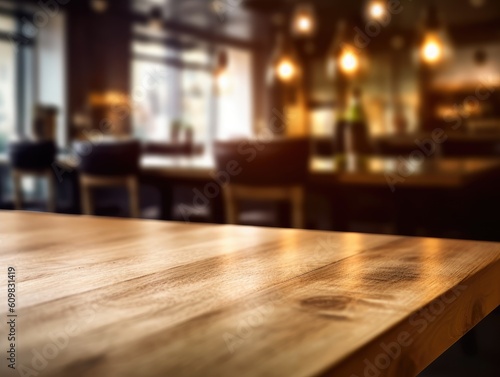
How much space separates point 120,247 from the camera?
765 millimetres

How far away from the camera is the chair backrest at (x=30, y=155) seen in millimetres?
4676

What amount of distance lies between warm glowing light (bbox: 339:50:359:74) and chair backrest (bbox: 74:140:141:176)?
1639 millimetres

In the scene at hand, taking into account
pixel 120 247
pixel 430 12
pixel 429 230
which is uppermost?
pixel 430 12

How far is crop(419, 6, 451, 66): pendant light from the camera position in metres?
4.18

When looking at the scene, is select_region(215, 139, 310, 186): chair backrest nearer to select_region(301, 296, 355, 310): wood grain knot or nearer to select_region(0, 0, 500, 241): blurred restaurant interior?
select_region(0, 0, 500, 241): blurred restaurant interior

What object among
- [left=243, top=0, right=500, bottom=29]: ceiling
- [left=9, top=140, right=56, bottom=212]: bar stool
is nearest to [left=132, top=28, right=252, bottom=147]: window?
[left=243, top=0, right=500, bottom=29]: ceiling

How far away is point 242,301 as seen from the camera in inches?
19.1

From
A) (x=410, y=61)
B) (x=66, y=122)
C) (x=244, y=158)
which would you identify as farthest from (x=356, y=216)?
(x=410, y=61)

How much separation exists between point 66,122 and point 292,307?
735 cm

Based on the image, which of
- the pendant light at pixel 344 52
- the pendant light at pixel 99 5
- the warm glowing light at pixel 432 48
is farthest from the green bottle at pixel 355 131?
the pendant light at pixel 99 5

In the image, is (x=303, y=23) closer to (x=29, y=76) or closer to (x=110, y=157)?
(x=110, y=157)

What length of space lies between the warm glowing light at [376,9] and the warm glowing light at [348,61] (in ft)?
1.21

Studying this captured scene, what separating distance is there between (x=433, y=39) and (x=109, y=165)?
2341mm

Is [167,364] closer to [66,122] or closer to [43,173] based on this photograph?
[43,173]
